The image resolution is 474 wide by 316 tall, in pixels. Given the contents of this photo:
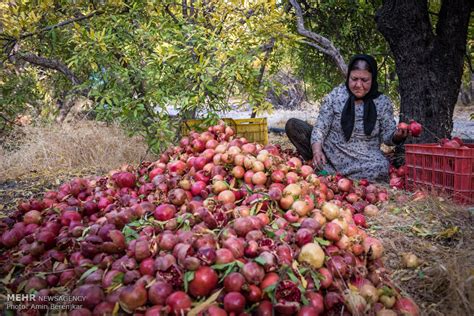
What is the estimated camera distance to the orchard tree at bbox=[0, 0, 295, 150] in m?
3.91

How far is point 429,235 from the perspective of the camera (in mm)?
2607

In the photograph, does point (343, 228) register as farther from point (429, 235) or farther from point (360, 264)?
point (429, 235)

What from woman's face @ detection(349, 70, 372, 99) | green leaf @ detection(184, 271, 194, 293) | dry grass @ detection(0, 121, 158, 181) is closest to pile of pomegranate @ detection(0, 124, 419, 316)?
green leaf @ detection(184, 271, 194, 293)

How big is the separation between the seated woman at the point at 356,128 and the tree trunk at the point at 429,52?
21.6 inches

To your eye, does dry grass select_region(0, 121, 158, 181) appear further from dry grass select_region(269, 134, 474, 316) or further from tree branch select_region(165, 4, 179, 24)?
dry grass select_region(269, 134, 474, 316)

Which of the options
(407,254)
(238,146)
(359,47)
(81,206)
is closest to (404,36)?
(359,47)

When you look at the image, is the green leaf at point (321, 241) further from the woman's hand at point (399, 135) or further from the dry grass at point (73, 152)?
the dry grass at point (73, 152)

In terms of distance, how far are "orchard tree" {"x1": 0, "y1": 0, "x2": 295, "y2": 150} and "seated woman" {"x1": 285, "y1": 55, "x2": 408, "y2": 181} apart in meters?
0.84

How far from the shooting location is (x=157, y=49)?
12.7 feet

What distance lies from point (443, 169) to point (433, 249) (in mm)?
1114

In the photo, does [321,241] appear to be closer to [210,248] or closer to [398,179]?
[210,248]

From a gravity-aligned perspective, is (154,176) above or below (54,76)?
below

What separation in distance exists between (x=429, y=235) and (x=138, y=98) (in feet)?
10.4

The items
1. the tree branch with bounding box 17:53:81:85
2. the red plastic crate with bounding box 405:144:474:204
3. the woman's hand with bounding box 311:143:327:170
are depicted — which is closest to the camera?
the red plastic crate with bounding box 405:144:474:204
